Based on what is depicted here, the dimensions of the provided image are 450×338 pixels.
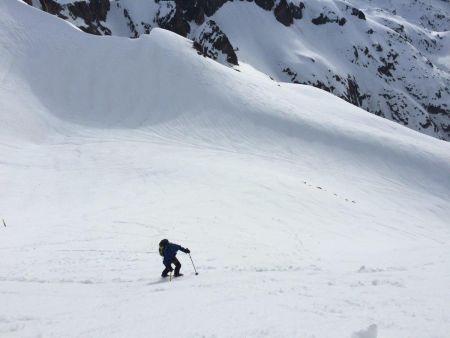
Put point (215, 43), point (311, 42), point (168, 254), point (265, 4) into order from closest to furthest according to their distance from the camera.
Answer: point (168, 254), point (215, 43), point (311, 42), point (265, 4)

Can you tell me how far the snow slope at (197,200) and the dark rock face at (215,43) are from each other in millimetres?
33974

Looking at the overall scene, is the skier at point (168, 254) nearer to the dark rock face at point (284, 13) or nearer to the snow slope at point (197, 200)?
the snow slope at point (197, 200)

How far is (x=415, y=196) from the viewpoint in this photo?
35.9 m

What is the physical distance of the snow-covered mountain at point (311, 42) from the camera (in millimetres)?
118250

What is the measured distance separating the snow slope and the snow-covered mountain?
50.9 m

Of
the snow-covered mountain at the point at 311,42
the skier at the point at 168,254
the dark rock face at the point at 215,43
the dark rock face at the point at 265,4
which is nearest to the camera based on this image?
the skier at the point at 168,254

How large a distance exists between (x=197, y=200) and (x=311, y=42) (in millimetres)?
125685

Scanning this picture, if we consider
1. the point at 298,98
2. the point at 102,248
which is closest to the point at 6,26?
the point at 298,98

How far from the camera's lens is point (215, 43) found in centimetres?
9606

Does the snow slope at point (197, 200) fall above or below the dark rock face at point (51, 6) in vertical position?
below

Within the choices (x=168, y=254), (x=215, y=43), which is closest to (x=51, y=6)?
(x=215, y=43)

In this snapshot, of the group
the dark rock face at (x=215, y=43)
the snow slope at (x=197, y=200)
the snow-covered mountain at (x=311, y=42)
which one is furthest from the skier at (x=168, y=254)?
the snow-covered mountain at (x=311, y=42)

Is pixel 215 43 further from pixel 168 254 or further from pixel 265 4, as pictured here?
pixel 168 254

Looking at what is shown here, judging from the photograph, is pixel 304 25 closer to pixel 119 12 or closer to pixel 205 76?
pixel 119 12
